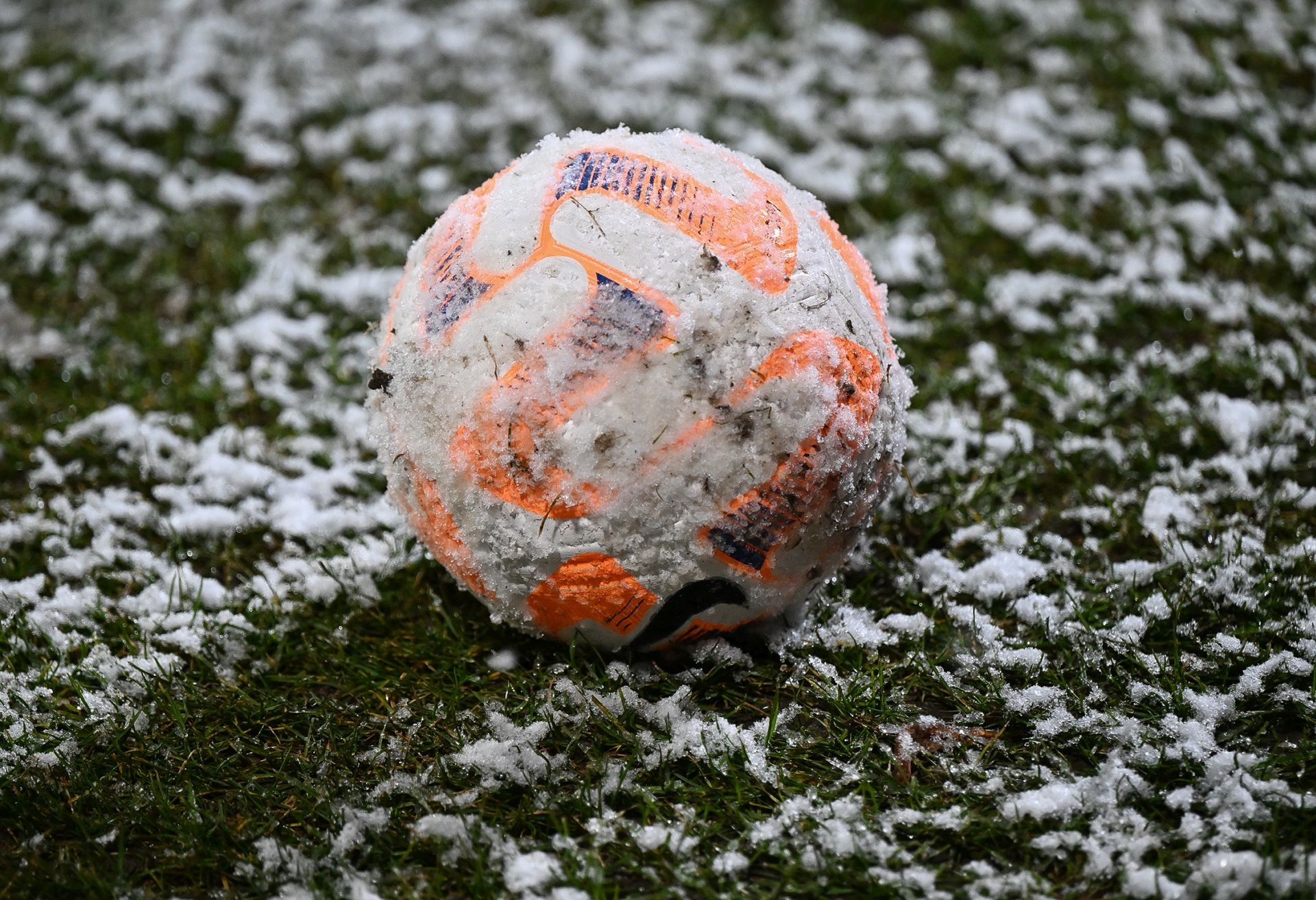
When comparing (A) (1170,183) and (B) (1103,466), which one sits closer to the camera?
(B) (1103,466)

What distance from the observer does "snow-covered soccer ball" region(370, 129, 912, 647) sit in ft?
6.91

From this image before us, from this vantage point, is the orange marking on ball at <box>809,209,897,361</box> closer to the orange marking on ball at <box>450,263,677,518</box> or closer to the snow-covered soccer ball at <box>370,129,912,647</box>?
the snow-covered soccer ball at <box>370,129,912,647</box>

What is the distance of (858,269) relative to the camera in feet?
8.05

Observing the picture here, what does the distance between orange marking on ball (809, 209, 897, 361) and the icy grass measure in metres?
0.60

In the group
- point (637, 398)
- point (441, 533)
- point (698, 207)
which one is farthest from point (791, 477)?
point (441, 533)

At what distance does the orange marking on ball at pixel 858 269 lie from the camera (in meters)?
2.41

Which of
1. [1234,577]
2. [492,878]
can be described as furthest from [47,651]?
[1234,577]

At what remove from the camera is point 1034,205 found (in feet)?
13.7

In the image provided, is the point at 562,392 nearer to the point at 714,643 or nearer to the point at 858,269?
the point at 714,643

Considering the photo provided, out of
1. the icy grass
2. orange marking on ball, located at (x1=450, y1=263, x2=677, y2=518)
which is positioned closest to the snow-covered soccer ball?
orange marking on ball, located at (x1=450, y1=263, x2=677, y2=518)

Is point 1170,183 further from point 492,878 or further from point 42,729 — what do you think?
point 42,729

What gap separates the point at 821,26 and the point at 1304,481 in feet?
10.4

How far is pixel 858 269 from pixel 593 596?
0.89 meters

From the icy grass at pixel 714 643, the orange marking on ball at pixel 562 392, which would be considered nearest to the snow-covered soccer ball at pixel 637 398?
the orange marking on ball at pixel 562 392
